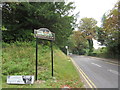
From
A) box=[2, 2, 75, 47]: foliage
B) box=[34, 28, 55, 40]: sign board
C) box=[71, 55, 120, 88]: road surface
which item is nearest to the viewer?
box=[34, 28, 55, 40]: sign board

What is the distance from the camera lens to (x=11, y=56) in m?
7.77

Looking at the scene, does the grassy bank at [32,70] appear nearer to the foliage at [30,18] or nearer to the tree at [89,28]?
the foliage at [30,18]

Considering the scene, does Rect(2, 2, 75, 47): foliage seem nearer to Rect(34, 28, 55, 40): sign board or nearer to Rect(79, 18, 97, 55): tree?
Rect(34, 28, 55, 40): sign board

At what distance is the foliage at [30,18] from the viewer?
35.3 ft

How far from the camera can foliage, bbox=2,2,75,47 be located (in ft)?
35.3

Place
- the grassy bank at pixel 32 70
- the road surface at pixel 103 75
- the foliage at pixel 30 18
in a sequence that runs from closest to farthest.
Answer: the grassy bank at pixel 32 70
the road surface at pixel 103 75
the foliage at pixel 30 18

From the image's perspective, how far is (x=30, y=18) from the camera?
37.6 ft

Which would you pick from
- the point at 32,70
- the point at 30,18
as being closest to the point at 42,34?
the point at 32,70

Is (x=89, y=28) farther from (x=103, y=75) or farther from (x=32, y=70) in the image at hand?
(x=32, y=70)

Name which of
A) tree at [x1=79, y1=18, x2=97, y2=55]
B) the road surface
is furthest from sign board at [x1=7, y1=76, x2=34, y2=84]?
tree at [x1=79, y1=18, x2=97, y2=55]

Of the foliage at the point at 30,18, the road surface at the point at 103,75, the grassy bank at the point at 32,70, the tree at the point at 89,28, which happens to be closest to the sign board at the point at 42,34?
the grassy bank at the point at 32,70

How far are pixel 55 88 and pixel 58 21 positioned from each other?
27.7 ft

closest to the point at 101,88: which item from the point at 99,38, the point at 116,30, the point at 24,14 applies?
the point at 24,14

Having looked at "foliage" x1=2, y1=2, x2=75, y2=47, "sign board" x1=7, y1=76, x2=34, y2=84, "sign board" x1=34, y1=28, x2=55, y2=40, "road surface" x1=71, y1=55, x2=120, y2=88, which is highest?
"foliage" x1=2, y1=2, x2=75, y2=47
